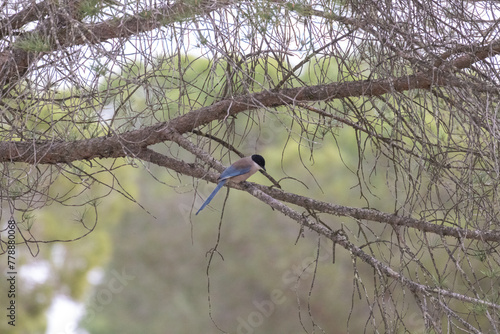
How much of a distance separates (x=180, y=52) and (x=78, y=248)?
5.70 m

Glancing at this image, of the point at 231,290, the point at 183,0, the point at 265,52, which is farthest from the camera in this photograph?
the point at 231,290

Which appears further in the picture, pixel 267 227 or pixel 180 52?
pixel 267 227

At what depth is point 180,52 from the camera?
1941mm

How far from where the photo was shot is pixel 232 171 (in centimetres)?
241

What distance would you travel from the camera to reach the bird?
7.75ft

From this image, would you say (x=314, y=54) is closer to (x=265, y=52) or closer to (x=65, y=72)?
(x=265, y=52)

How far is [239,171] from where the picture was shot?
8.15 feet

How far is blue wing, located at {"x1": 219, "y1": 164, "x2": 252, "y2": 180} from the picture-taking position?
7.64 ft

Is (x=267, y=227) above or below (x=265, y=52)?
above

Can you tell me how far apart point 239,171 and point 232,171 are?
78 mm

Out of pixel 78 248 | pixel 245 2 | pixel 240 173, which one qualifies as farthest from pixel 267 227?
pixel 245 2

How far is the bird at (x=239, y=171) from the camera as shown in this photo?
2.36 m

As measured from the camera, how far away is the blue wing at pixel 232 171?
7.64 ft

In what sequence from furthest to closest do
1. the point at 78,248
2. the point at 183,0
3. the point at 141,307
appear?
the point at 141,307, the point at 78,248, the point at 183,0
